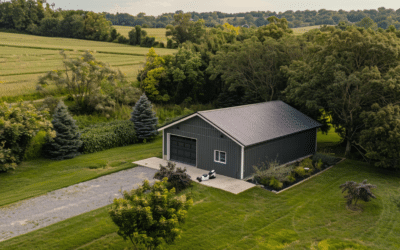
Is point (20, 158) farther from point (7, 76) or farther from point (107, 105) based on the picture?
point (7, 76)

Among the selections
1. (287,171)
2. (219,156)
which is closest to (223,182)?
(219,156)

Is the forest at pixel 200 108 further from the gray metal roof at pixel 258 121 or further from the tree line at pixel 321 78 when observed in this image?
the gray metal roof at pixel 258 121

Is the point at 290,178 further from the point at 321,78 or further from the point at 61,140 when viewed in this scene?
the point at 61,140

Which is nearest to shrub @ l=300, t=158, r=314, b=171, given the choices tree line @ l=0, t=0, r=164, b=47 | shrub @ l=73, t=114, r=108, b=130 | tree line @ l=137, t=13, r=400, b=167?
tree line @ l=137, t=13, r=400, b=167

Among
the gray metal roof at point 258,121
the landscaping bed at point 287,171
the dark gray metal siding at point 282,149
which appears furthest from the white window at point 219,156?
the landscaping bed at point 287,171

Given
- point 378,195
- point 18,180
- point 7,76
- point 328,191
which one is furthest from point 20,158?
point 378,195

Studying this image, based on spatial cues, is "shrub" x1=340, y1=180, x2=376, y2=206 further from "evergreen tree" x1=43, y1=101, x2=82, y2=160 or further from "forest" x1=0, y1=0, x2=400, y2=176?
"evergreen tree" x1=43, y1=101, x2=82, y2=160
